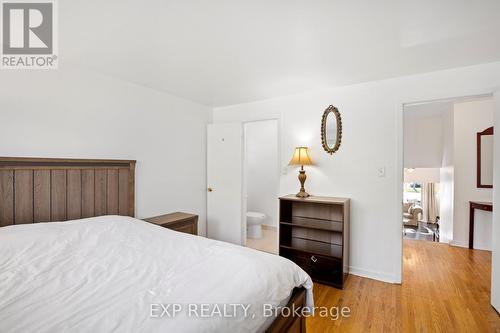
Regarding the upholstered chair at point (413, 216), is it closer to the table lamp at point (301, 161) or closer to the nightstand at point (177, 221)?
the table lamp at point (301, 161)

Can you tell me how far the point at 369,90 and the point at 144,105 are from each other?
103 inches

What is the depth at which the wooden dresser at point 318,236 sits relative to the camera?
255cm

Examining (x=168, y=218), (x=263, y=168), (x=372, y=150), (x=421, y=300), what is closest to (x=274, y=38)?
(x=372, y=150)

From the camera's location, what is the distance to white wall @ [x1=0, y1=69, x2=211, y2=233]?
6.53 ft

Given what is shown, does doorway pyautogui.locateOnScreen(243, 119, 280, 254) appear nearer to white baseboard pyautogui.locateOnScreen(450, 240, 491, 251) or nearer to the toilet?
the toilet

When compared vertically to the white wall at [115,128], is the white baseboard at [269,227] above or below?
below

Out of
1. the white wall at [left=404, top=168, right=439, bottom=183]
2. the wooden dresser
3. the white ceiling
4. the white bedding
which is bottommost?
the wooden dresser

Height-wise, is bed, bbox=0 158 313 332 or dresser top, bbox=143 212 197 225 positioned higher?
bed, bbox=0 158 313 332

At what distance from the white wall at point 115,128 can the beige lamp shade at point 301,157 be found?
148cm

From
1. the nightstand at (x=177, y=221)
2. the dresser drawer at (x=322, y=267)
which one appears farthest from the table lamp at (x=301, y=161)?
the nightstand at (x=177, y=221)

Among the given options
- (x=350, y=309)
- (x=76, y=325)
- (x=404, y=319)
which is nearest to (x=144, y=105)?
(x=76, y=325)

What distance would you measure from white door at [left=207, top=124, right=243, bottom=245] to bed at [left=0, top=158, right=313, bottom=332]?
1.62m

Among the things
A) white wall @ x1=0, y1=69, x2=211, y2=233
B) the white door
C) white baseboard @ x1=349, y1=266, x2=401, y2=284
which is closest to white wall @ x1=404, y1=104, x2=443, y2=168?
white baseboard @ x1=349, y1=266, x2=401, y2=284

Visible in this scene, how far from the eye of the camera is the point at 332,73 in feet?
8.07
